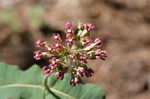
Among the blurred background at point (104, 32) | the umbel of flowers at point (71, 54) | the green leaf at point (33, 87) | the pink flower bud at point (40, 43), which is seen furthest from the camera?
the blurred background at point (104, 32)

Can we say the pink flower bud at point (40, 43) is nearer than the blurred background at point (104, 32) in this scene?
Yes

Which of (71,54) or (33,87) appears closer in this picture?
(71,54)

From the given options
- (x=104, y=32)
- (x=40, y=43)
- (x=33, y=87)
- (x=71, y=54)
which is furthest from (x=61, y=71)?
(x=104, y=32)

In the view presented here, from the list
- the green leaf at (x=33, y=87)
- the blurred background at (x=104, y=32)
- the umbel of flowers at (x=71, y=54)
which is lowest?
the blurred background at (x=104, y=32)

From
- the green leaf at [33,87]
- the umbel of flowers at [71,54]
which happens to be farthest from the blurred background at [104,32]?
the umbel of flowers at [71,54]

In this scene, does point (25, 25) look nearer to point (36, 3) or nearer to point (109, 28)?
point (36, 3)

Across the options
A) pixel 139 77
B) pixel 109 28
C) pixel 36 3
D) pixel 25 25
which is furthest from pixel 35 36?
pixel 139 77

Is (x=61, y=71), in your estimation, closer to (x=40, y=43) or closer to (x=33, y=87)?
(x=40, y=43)

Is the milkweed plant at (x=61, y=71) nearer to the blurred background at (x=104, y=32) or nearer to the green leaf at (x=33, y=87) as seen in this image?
the green leaf at (x=33, y=87)
